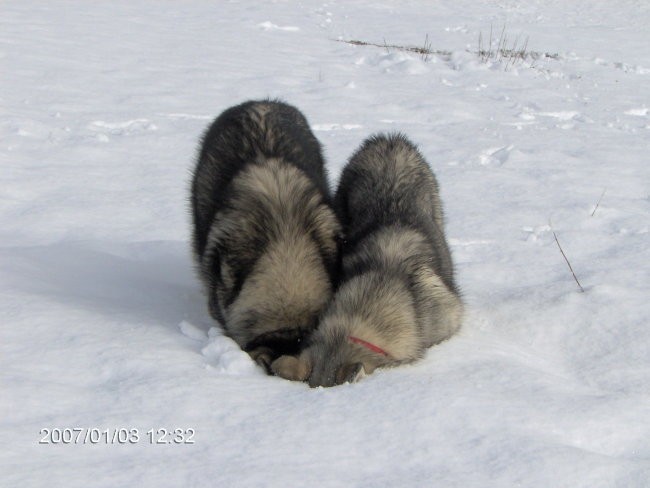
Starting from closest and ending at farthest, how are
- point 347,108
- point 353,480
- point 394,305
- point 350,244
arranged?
point 353,480 → point 394,305 → point 350,244 → point 347,108

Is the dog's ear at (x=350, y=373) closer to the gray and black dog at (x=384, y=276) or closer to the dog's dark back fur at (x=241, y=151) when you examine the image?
the gray and black dog at (x=384, y=276)

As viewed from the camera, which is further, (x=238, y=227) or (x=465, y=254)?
(x=465, y=254)

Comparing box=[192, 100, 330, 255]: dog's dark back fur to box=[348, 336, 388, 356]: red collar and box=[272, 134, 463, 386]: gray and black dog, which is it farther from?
box=[348, 336, 388, 356]: red collar

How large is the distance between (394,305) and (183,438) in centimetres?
145

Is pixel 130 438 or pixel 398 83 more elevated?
pixel 130 438

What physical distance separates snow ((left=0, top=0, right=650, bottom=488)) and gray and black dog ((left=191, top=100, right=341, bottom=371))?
0.78 feet

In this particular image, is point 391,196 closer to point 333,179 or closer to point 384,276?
point 384,276

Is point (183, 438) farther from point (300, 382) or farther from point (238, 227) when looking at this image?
point (238, 227)

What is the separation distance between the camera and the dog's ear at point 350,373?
3496mm

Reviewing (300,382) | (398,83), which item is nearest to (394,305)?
(300,382)

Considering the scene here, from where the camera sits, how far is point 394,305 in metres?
4.00

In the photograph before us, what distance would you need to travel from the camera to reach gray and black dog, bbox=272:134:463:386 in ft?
12.2

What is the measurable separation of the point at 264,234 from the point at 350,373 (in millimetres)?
980

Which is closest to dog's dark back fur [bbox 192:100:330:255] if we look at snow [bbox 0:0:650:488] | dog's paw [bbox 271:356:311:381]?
snow [bbox 0:0:650:488]
